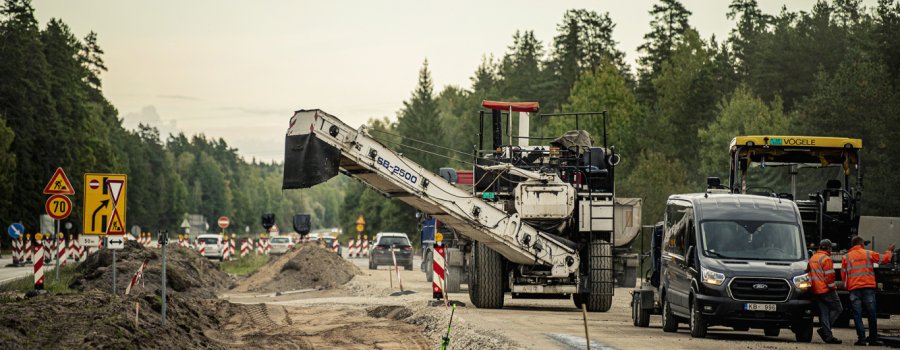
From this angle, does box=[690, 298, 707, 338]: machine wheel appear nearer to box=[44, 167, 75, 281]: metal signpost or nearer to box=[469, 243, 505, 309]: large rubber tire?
box=[469, 243, 505, 309]: large rubber tire

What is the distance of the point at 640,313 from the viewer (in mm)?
22719

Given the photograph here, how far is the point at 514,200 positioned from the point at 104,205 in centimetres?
833

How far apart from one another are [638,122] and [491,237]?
80.1 meters

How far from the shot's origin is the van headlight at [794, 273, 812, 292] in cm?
1948

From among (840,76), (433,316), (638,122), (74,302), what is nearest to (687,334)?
(433,316)

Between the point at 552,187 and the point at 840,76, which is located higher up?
the point at 840,76

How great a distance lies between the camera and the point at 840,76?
65.9 m

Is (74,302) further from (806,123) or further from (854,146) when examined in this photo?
(806,123)

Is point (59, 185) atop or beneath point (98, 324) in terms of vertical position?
atop

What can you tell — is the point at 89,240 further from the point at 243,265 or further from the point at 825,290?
the point at 243,265

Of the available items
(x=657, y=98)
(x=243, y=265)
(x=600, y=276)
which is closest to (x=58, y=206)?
(x=600, y=276)

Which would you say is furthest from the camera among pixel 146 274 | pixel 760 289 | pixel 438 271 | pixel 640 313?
pixel 146 274

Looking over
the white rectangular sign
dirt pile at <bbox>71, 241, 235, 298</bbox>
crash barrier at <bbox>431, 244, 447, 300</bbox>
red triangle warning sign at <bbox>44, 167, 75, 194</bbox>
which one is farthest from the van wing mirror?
dirt pile at <bbox>71, 241, 235, 298</bbox>

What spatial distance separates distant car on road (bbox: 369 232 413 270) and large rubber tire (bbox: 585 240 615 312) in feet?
100
